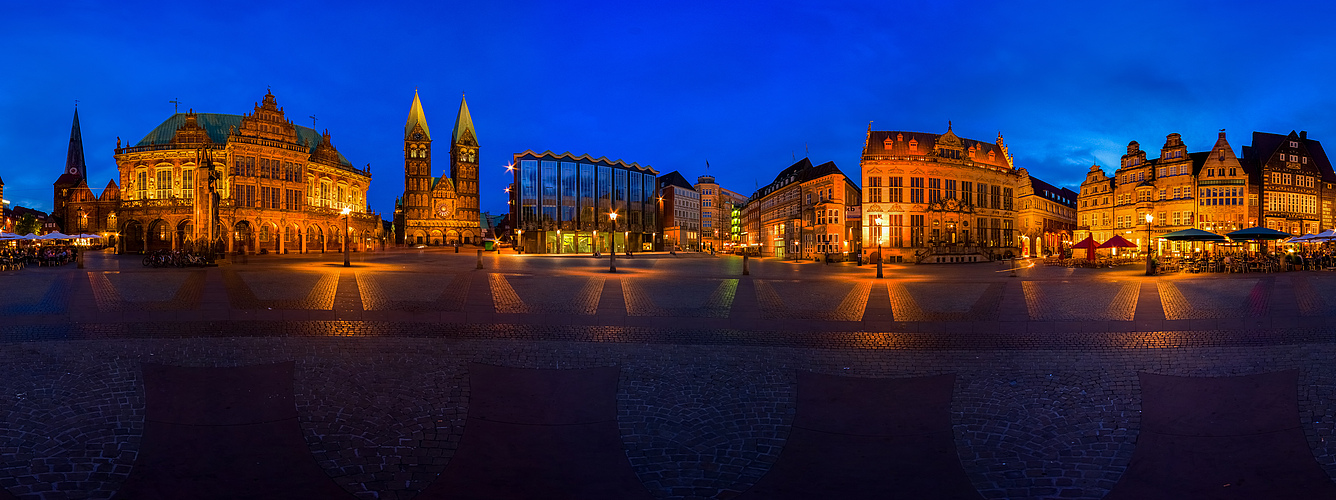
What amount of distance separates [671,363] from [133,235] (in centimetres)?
9012

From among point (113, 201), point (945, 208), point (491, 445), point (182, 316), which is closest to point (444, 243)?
point (113, 201)

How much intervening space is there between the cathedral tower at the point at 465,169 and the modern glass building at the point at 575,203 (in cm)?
5562

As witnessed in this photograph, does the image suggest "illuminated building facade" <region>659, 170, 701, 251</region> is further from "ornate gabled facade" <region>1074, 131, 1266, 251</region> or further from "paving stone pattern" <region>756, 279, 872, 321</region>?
"paving stone pattern" <region>756, 279, 872, 321</region>

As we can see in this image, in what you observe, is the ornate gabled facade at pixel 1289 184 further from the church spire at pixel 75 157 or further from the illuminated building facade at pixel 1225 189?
the church spire at pixel 75 157

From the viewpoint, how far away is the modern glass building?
79375 mm

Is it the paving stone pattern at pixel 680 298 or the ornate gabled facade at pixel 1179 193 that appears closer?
the paving stone pattern at pixel 680 298

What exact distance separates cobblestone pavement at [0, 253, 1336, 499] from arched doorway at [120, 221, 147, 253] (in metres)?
71.0

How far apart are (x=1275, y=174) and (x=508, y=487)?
251 feet

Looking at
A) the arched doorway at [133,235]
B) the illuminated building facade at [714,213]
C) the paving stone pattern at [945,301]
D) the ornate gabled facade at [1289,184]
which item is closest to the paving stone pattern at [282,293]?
the paving stone pattern at [945,301]

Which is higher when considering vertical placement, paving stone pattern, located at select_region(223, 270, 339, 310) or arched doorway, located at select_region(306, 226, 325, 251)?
arched doorway, located at select_region(306, 226, 325, 251)

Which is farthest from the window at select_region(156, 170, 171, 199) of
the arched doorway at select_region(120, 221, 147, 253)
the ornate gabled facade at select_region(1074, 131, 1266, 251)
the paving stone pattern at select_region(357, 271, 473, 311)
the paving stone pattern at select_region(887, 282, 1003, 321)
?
the ornate gabled facade at select_region(1074, 131, 1266, 251)

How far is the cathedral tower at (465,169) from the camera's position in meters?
133

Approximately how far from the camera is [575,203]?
82562 millimetres

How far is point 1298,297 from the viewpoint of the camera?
1559cm
